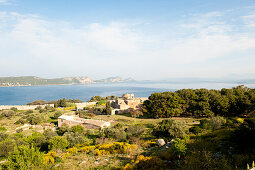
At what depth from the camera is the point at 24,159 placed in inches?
303

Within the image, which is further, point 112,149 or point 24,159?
point 112,149

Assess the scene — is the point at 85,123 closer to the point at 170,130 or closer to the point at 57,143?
the point at 57,143

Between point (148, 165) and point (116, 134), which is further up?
point (148, 165)

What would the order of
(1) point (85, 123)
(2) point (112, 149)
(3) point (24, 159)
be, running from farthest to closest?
1. (1) point (85, 123)
2. (2) point (112, 149)
3. (3) point (24, 159)

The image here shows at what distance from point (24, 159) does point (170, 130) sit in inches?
505

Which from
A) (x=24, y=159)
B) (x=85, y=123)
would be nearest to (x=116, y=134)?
(x=24, y=159)

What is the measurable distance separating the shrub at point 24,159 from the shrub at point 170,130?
12.0 metres

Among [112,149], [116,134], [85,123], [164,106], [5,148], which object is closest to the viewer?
[112,149]

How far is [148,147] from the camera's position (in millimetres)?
13625

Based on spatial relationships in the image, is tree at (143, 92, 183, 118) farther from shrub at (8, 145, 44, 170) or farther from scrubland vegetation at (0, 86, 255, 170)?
shrub at (8, 145, 44, 170)

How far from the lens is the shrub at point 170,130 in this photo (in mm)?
14859

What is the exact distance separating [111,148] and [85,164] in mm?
3073

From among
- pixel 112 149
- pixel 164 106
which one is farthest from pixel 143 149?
pixel 164 106

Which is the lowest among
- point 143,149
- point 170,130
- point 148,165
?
point 143,149
